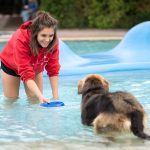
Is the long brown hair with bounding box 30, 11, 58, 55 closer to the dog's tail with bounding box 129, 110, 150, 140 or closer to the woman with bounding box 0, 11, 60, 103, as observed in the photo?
the woman with bounding box 0, 11, 60, 103

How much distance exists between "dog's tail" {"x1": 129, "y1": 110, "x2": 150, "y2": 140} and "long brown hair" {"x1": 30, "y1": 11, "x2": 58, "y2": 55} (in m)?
1.65

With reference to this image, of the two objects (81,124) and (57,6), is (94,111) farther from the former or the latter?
(57,6)

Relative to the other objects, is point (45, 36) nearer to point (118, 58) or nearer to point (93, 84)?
point (93, 84)

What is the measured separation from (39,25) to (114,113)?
1614 mm

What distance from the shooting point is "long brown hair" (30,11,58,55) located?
21.4ft

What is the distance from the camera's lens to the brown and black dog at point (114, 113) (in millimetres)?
5625

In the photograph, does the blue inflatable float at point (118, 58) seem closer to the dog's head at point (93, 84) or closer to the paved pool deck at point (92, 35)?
the dog's head at point (93, 84)

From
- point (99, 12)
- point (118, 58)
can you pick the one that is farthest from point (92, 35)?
point (118, 58)

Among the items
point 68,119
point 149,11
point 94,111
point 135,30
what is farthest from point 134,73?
point 149,11

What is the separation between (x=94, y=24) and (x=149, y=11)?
8.30 feet

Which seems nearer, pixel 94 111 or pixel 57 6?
pixel 94 111

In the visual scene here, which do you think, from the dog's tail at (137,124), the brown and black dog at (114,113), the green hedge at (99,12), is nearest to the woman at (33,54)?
the brown and black dog at (114,113)

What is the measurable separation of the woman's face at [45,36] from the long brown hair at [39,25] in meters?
0.04

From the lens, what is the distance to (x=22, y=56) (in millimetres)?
6840
